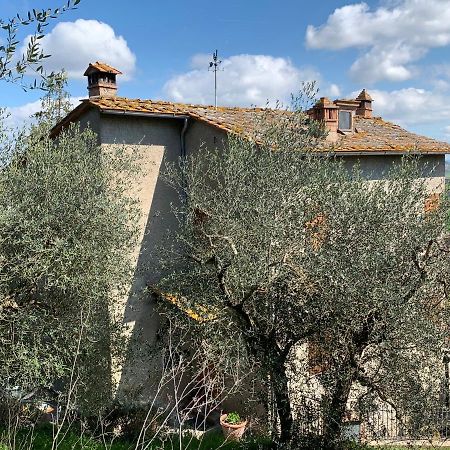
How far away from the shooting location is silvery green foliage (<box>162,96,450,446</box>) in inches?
306

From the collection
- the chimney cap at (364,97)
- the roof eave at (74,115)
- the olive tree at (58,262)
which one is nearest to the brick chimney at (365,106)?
the chimney cap at (364,97)

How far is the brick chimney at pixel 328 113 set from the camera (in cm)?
1488

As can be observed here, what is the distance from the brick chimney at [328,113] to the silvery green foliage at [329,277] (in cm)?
590

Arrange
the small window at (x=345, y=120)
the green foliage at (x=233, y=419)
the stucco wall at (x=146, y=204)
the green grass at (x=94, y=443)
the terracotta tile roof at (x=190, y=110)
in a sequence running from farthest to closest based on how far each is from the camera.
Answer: the small window at (x=345, y=120) → the stucco wall at (x=146, y=204) → the terracotta tile roof at (x=190, y=110) → the green foliage at (x=233, y=419) → the green grass at (x=94, y=443)

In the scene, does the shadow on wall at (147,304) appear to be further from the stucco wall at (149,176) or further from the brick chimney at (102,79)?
the brick chimney at (102,79)

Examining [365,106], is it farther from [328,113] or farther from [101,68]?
[101,68]

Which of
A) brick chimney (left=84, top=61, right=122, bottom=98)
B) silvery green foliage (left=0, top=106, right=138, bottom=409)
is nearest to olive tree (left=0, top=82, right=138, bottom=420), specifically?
silvery green foliage (left=0, top=106, right=138, bottom=409)

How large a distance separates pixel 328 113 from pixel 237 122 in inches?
126

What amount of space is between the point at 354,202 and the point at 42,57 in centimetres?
583

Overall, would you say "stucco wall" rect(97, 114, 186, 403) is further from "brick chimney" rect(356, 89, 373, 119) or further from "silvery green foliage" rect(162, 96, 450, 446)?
"brick chimney" rect(356, 89, 373, 119)

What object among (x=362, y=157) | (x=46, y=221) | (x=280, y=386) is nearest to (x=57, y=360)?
(x=46, y=221)

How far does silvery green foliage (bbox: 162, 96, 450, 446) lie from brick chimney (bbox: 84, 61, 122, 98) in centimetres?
776

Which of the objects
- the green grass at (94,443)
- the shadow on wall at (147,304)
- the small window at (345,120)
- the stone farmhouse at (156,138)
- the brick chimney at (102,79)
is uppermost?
the brick chimney at (102,79)

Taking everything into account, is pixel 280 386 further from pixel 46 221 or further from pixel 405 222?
pixel 46 221
